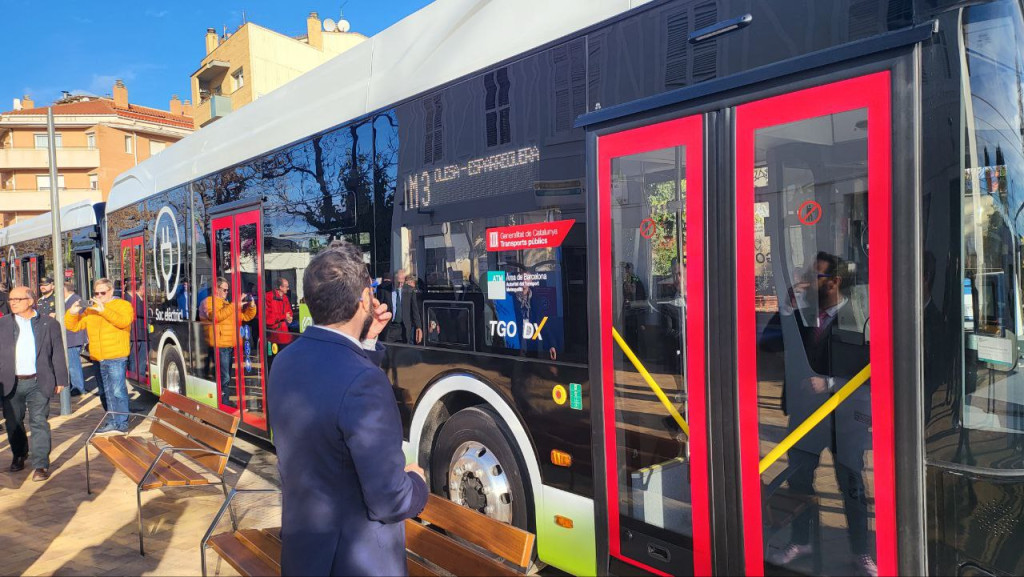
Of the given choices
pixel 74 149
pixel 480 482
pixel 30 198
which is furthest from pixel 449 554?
pixel 30 198

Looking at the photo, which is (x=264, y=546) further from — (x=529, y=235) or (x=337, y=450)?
(x=529, y=235)

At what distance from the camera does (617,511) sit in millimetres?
3506

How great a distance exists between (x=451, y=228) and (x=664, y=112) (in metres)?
1.69

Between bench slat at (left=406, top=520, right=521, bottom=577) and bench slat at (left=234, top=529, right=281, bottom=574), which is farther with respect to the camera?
bench slat at (left=234, top=529, right=281, bottom=574)

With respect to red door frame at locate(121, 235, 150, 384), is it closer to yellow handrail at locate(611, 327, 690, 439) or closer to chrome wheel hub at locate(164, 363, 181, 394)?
chrome wheel hub at locate(164, 363, 181, 394)

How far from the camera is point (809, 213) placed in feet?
9.36

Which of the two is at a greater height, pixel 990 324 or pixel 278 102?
pixel 278 102

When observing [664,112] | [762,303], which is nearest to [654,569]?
[762,303]

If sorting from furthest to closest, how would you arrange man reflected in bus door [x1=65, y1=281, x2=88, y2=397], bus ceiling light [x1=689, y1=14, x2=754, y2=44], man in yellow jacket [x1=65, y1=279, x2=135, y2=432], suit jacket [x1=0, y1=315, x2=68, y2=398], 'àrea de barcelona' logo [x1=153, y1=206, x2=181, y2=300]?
man reflected in bus door [x1=65, y1=281, x2=88, y2=397] → 'àrea de barcelona' logo [x1=153, y1=206, x2=181, y2=300] → man in yellow jacket [x1=65, y1=279, x2=135, y2=432] → suit jacket [x1=0, y1=315, x2=68, y2=398] → bus ceiling light [x1=689, y1=14, x2=754, y2=44]

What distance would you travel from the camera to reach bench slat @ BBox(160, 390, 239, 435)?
563cm

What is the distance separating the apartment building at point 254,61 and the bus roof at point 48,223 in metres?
17.7

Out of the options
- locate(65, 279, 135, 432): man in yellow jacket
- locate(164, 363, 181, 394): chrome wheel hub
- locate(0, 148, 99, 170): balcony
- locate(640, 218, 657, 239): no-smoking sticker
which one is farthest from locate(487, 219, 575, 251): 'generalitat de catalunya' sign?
locate(0, 148, 99, 170): balcony

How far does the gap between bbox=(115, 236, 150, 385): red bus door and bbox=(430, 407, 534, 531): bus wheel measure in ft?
24.5

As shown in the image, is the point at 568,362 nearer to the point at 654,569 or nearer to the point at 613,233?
the point at 613,233
